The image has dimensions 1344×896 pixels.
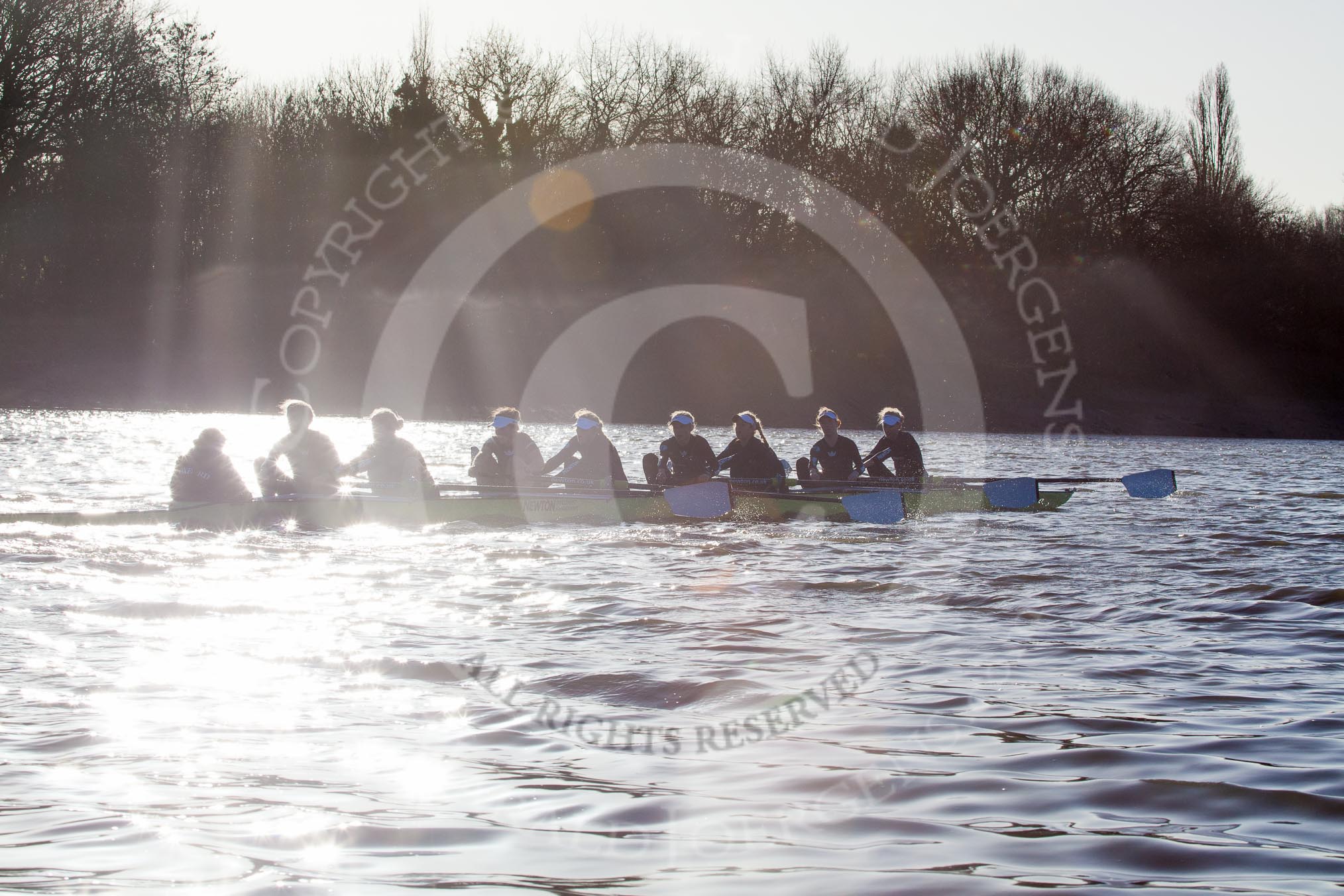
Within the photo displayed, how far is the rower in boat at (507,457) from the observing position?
1379 centimetres

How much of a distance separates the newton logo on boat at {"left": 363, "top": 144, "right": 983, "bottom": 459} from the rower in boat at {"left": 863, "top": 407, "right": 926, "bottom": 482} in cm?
2874

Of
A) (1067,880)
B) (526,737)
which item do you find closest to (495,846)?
(526,737)

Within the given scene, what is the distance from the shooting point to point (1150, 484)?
1717cm

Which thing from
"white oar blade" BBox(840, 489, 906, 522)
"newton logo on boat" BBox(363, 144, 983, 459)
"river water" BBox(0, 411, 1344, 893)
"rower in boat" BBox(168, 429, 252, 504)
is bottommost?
"river water" BBox(0, 411, 1344, 893)

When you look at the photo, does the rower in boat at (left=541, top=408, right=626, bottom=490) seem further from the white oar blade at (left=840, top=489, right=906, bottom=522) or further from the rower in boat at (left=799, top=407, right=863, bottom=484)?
the white oar blade at (left=840, top=489, right=906, bottom=522)

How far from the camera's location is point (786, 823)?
3707 millimetres

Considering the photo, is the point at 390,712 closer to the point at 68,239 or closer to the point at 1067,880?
the point at 1067,880

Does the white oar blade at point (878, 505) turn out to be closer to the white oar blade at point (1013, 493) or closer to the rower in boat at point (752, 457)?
the rower in boat at point (752, 457)

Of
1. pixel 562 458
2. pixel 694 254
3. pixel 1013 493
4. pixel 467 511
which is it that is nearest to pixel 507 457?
pixel 562 458

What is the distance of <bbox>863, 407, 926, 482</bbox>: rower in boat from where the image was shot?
14.9m

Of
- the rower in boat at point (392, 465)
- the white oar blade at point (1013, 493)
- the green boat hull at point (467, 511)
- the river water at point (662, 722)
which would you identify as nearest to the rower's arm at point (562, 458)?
the green boat hull at point (467, 511)

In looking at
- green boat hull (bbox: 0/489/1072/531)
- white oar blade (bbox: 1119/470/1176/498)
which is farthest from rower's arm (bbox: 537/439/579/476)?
white oar blade (bbox: 1119/470/1176/498)

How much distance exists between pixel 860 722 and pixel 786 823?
1299mm

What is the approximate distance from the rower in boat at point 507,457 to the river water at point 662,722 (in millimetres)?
3289
